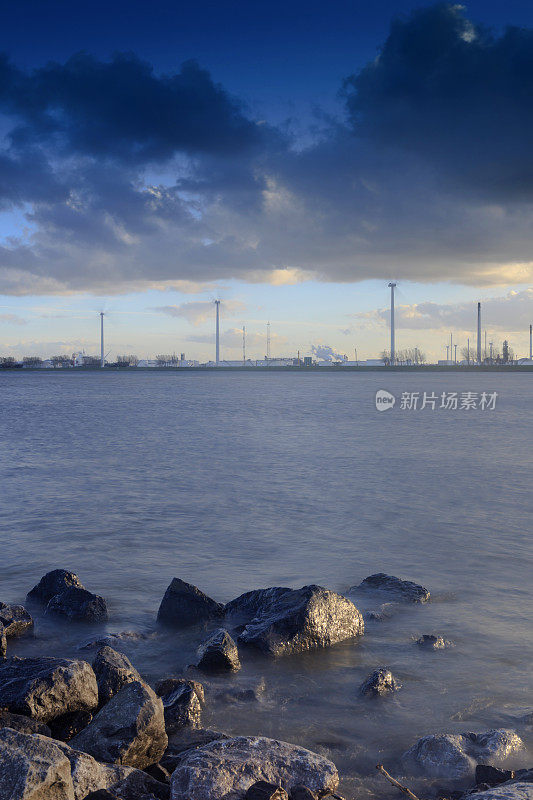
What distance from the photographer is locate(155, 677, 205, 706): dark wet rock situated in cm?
550

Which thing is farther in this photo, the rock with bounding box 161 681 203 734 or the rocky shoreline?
the rock with bounding box 161 681 203 734

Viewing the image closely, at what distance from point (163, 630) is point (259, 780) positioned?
12.0 feet

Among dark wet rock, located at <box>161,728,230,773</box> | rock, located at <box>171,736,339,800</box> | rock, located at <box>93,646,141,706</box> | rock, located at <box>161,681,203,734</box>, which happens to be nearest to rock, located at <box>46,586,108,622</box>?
rock, located at <box>93,646,141,706</box>

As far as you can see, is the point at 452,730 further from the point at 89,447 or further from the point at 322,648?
the point at 89,447

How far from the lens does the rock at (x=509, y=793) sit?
12.2 ft

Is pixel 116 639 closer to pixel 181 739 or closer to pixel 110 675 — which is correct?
pixel 110 675

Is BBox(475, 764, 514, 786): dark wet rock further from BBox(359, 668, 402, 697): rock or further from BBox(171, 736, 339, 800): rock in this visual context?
BBox(359, 668, 402, 697): rock

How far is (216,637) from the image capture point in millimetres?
6332

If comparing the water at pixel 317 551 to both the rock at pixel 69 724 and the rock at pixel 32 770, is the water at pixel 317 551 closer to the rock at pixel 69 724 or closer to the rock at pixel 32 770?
the rock at pixel 69 724

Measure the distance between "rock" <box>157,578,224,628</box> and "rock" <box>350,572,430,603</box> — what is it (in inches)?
85.7

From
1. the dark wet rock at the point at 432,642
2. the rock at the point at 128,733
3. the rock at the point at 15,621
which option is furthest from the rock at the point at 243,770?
the rock at the point at 15,621

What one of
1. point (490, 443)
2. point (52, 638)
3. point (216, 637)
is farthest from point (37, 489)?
point (490, 443)

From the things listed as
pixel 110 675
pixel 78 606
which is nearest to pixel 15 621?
pixel 78 606

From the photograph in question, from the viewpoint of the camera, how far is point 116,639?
6941 mm
